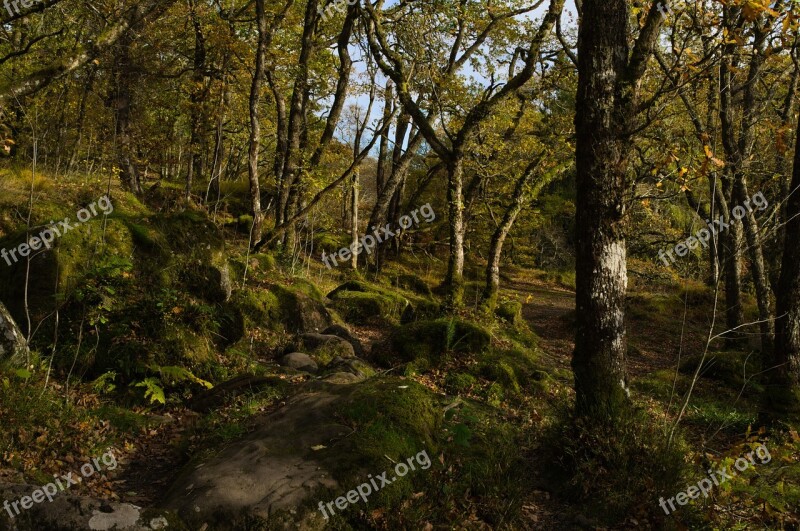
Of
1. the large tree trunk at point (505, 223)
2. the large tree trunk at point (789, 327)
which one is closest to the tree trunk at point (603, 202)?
the large tree trunk at point (789, 327)

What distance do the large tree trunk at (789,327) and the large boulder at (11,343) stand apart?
9143 mm

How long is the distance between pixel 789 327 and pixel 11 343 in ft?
31.4

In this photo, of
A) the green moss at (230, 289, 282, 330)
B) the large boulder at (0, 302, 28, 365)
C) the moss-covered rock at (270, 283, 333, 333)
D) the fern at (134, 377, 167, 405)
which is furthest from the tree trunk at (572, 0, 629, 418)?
the moss-covered rock at (270, 283, 333, 333)

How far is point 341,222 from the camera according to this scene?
99.0ft

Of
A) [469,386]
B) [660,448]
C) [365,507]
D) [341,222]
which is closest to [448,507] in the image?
[365,507]

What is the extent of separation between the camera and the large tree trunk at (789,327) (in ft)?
22.5

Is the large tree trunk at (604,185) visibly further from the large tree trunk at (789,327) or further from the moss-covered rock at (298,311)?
the moss-covered rock at (298,311)

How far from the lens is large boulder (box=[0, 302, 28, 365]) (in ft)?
17.5

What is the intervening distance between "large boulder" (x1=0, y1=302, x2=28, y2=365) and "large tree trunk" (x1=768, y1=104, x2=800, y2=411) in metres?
9.14

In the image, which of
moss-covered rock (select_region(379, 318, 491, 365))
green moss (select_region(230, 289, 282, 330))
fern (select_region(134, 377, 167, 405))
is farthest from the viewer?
moss-covered rock (select_region(379, 318, 491, 365))

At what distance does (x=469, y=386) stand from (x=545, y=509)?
354 cm

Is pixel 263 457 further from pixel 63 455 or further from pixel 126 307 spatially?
pixel 126 307

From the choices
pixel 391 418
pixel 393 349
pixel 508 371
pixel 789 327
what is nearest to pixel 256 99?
pixel 393 349

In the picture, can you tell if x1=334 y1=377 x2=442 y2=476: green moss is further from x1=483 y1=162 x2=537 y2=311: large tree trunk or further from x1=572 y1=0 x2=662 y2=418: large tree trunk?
x1=483 y1=162 x2=537 y2=311: large tree trunk
